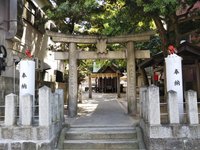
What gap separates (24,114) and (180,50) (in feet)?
34.9

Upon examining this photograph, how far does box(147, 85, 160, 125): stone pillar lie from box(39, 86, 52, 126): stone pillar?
3057 millimetres

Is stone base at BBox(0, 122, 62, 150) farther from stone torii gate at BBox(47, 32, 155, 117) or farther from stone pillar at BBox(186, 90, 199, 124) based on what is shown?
stone torii gate at BBox(47, 32, 155, 117)

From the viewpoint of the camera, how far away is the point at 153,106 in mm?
7887

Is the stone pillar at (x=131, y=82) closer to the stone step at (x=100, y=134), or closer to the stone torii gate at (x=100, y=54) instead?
the stone torii gate at (x=100, y=54)

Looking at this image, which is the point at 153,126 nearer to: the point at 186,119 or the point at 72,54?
the point at 186,119

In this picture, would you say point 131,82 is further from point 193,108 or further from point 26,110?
point 26,110

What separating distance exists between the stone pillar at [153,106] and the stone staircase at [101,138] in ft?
3.54

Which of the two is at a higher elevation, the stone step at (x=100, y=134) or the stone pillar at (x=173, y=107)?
the stone pillar at (x=173, y=107)

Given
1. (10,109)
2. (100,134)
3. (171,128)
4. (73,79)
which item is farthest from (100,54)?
(171,128)

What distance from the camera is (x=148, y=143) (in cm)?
797

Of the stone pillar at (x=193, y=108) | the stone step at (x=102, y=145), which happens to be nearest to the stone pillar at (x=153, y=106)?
the stone pillar at (x=193, y=108)

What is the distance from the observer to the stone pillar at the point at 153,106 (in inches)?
309

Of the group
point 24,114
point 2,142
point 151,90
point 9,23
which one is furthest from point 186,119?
point 9,23

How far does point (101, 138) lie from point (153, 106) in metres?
2.31
